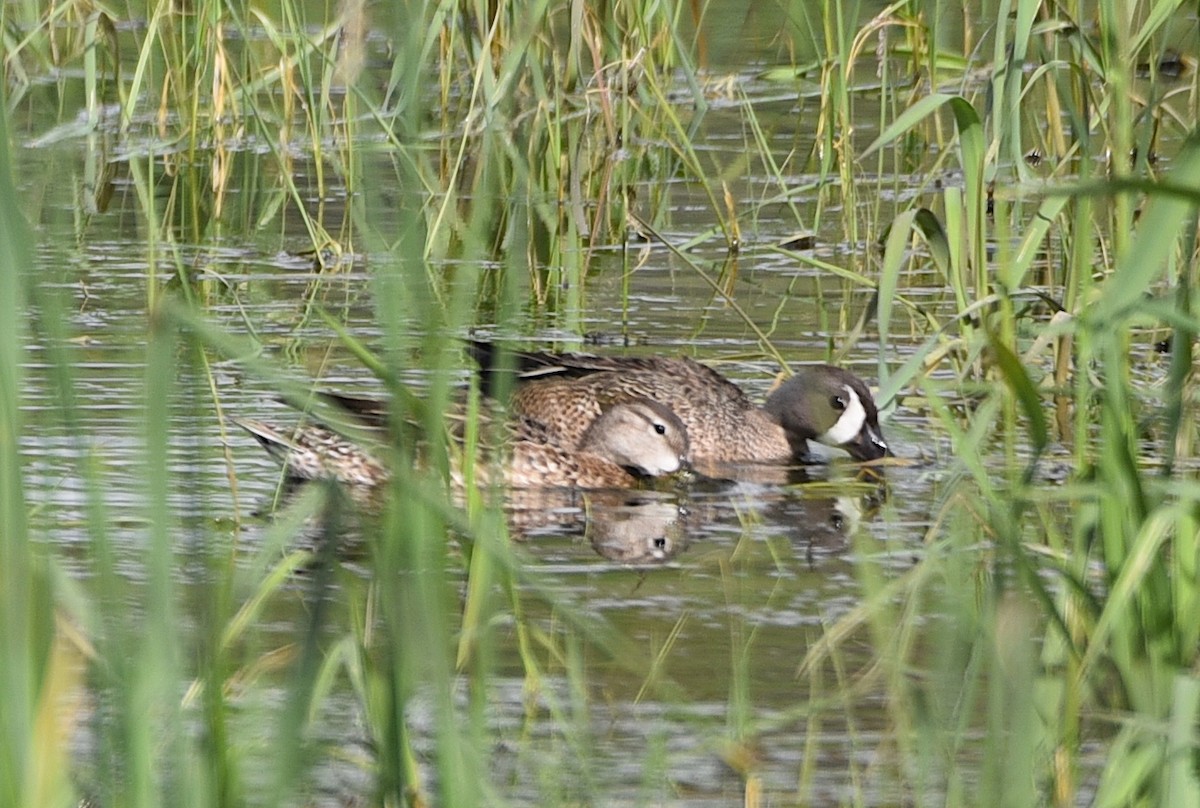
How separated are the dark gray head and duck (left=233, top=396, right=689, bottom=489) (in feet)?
1.24

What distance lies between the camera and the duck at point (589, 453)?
6195mm

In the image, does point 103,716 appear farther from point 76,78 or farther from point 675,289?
point 76,78

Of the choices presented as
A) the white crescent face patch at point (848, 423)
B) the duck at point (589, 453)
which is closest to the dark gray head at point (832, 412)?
the white crescent face patch at point (848, 423)

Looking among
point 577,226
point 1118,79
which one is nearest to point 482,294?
point 577,226

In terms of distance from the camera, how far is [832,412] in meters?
6.62

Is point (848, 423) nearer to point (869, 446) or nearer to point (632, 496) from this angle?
point (869, 446)

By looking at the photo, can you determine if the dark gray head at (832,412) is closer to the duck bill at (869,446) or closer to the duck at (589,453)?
the duck bill at (869,446)

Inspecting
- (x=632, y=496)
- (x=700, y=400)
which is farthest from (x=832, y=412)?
(x=632, y=496)

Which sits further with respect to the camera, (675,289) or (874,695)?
(675,289)

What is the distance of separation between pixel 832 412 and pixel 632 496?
0.67 m

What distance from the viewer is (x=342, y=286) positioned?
8.05m

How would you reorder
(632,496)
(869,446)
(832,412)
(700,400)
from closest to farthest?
(632,496), (869,446), (832,412), (700,400)

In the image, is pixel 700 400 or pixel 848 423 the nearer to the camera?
pixel 848 423

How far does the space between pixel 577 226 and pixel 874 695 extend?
170 inches
